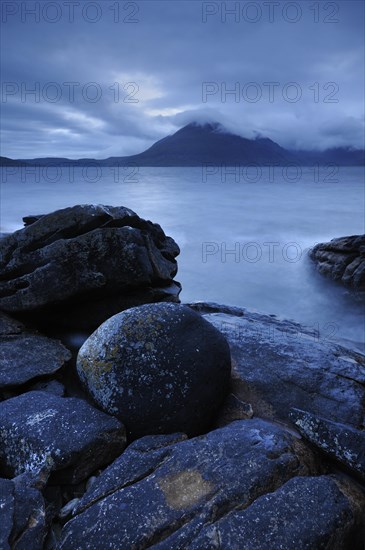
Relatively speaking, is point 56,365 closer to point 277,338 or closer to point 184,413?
point 184,413

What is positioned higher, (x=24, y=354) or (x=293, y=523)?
(x=24, y=354)

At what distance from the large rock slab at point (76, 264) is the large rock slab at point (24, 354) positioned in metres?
0.39

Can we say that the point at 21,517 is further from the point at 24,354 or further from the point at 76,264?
the point at 76,264

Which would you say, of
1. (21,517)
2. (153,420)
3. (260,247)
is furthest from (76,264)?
(260,247)

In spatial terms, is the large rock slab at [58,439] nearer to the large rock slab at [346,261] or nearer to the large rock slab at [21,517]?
the large rock slab at [21,517]

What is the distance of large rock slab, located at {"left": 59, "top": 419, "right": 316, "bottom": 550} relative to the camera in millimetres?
3557

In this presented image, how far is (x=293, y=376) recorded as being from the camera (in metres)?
6.58

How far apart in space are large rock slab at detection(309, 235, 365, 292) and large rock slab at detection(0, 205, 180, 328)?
13028mm

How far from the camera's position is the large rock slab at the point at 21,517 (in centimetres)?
353

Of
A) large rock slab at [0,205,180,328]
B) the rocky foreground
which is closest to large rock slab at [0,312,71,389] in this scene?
the rocky foreground

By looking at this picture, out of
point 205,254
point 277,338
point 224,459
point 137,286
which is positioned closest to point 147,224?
point 137,286

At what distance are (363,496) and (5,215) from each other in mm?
37799

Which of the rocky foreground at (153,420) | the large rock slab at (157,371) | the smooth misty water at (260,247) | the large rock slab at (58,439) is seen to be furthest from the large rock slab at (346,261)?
the large rock slab at (58,439)

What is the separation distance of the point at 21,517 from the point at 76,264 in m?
4.34
